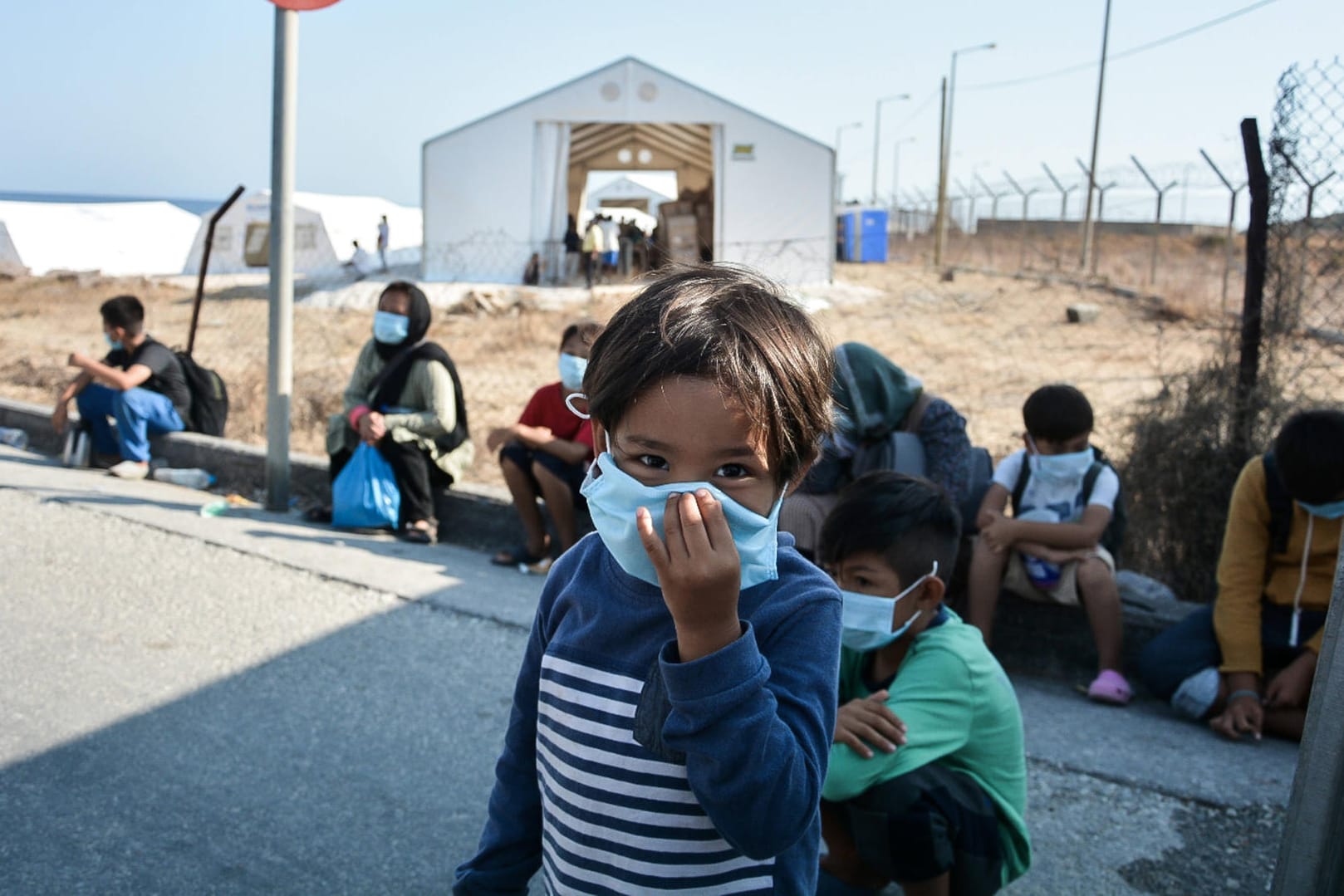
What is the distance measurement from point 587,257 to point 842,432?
22.4m

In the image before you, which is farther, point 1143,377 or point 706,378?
point 1143,377

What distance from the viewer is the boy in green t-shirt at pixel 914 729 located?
7.68 feet

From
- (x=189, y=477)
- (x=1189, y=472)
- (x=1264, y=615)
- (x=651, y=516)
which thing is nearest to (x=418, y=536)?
(x=189, y=477)

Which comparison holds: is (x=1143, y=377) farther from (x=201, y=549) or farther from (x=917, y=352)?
(x=201, y=549)

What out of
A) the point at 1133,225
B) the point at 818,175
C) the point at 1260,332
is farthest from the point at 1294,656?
the point at 1133,225

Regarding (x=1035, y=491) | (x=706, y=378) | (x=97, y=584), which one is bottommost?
(x=97, y=584)

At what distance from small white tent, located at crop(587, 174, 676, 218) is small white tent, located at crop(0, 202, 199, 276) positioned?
15.0 meters

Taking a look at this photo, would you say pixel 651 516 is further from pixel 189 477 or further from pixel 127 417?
pixel 127 417

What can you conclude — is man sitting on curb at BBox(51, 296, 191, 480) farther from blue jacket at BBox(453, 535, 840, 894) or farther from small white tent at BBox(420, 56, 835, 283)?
small white tent at BBox(420, 56, 835, 283)

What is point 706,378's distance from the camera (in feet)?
4.59

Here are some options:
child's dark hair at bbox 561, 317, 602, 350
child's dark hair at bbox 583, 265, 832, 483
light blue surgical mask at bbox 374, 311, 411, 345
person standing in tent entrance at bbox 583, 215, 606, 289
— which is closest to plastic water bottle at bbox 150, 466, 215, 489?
light blue surgical mask at bbox 374, 311, 411, 345

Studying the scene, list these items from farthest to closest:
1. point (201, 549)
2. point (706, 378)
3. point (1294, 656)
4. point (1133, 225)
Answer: point (1133, 225) → point (201, 549) → point (1294, 656) → point (706, 378)

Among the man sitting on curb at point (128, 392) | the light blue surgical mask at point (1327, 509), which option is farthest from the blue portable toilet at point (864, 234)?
the light blue surgical mask at point (1327, 509)

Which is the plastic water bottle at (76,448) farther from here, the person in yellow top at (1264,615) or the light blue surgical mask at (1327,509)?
the light blue surgical mask at (1327,509)
